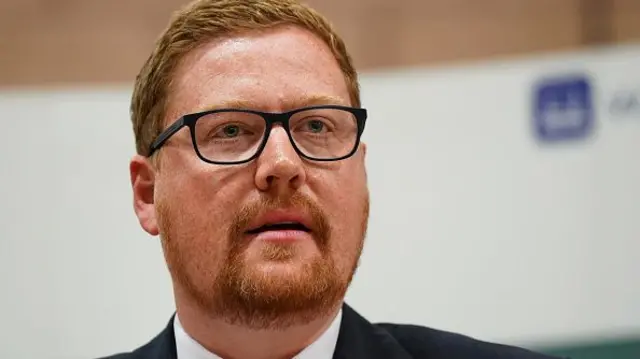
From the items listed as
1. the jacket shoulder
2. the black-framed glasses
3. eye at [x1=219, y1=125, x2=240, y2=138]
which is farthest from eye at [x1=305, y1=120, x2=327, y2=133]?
Result: the jacket shoulder

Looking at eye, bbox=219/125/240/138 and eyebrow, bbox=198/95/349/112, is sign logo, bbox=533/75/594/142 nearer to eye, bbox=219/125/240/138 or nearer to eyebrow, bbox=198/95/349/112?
eyebrow, bbox=198/95/349/112

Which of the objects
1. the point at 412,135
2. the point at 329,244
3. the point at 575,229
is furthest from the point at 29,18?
the point at 329,244

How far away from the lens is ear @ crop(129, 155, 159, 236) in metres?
1.74

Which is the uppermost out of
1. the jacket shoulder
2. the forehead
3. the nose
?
the forehead

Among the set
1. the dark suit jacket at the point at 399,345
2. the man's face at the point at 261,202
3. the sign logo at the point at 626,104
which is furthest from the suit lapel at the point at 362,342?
the sign logo at the point at 626,104

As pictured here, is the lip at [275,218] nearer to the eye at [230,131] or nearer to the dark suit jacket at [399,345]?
the eye at [230,131]

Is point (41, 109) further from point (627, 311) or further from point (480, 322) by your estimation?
point (627, 311)

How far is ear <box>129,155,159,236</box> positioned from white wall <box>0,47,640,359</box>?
134cm

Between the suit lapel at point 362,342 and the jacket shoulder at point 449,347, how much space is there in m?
0.03

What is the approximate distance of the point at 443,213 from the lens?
310 centimetres

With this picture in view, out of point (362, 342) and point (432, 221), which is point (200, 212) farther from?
point (432, 221)

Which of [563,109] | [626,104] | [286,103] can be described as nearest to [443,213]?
[563,109]

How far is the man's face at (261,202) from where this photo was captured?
148 cm

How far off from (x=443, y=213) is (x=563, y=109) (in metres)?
0.52
